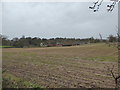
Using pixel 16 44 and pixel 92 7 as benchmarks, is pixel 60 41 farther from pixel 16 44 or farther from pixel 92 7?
pixel 92 7

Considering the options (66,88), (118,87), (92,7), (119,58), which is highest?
(92,7)

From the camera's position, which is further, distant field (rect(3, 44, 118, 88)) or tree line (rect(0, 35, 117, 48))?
tree line (rect(0, 35, 117, 48))

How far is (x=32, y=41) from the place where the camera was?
94.9 m

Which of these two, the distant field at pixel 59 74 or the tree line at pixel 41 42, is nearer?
the distant field at pixel 59 74

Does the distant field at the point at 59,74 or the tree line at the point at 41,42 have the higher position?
the tree line at the point at 41,42

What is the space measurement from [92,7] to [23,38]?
93.4 metres

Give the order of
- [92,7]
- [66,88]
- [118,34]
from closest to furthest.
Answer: [92,7]
[118,34]
[66,88]

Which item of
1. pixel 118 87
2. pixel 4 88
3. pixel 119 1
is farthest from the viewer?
pixel 4 88

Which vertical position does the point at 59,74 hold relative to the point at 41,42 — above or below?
below

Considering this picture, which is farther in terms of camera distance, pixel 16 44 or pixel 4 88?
pixel 16 44

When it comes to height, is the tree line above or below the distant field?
above

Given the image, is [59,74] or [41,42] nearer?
[59,74]

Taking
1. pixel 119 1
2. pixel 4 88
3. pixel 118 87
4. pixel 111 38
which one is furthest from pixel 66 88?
pixel 119 1

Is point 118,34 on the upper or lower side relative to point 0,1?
lower
